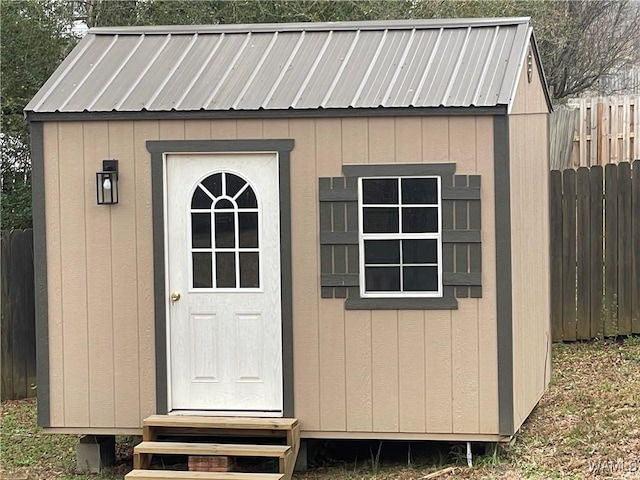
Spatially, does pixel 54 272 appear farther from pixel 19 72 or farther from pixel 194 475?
pixel 19 72

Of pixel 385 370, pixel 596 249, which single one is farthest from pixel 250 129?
pixel 596 249

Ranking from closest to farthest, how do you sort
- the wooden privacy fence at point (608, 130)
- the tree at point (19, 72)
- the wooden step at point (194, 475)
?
1. the wooden step at point (194, 475)
2. the tree at point (19, 72)
3. the wooden privacy fence at point (608, 130)

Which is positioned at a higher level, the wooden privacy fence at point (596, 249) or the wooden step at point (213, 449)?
the wooden privacy fence at point (596, 249)

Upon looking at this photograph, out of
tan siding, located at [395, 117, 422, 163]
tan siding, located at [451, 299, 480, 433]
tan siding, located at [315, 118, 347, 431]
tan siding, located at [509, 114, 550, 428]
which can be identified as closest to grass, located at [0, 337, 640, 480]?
tan siding, located at [509, 114, 550, 428]

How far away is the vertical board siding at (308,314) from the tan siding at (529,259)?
1.26 feet

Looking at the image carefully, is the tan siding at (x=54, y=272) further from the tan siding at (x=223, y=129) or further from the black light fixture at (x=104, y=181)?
the tan siding at (x=223, y=129)

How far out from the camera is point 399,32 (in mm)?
8531

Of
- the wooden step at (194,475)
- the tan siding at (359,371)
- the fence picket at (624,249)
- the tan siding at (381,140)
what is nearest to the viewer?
the wooden step at (194,475)

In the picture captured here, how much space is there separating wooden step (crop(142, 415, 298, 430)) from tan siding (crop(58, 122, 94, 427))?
63 centimetres

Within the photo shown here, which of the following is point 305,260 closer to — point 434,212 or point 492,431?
point 434,212

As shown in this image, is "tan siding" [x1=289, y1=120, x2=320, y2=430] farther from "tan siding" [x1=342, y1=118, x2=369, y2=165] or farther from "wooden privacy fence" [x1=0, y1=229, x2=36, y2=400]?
"wooden privacy fence" [x1=0, y1=229, x2=36, y2=400]

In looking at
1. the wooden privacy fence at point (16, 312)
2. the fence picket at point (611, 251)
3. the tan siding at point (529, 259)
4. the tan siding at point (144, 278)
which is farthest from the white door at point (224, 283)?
the fence picket at point (611, 251)

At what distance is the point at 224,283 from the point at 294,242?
0.61 meters

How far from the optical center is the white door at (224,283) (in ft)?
25.5
